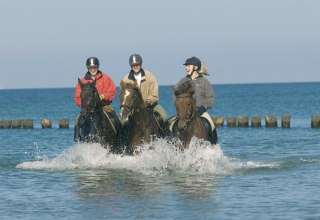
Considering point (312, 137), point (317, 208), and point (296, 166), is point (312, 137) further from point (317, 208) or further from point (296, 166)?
point (317, 208)

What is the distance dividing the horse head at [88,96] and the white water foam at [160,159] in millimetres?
1459

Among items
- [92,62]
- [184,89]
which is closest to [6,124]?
[92,62]

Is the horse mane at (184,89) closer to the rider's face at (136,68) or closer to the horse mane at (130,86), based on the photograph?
the horse mane at (130,86)

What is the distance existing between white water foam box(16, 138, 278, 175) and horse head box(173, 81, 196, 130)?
82 centimetres

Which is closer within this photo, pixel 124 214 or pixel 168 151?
pixel 124 214

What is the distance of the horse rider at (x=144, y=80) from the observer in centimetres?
2223

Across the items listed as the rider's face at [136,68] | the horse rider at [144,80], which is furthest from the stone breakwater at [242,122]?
the rider's face at [136,68]

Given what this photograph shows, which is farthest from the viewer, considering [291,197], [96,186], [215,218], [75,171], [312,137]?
A: [312,137]

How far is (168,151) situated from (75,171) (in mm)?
3221

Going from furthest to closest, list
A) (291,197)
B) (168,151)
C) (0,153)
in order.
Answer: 1. (0,153)
2. (168,151)
3. (291,197)

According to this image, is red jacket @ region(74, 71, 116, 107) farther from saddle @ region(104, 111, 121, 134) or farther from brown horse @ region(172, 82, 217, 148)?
brown horse @ region(172, 82, 217, 148)

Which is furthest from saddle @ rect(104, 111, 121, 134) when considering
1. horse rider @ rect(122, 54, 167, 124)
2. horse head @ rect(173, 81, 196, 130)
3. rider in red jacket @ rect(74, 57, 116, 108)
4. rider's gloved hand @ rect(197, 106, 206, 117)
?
horse head @ rect(173, 81, 196, 130)

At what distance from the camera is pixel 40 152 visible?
34.3 metres

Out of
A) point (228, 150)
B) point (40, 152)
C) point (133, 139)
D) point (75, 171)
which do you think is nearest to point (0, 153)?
point (40, 152)
